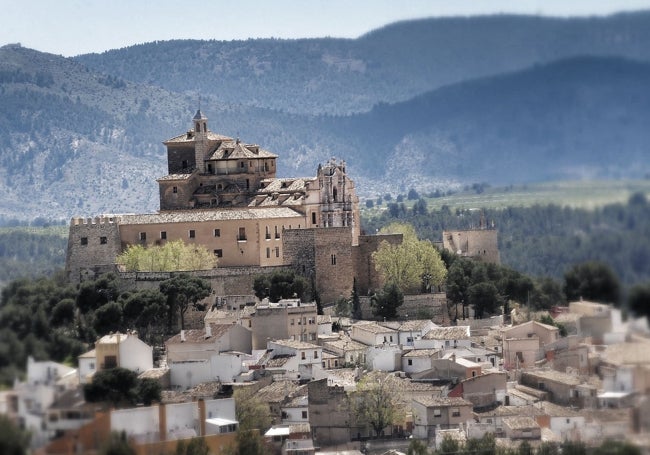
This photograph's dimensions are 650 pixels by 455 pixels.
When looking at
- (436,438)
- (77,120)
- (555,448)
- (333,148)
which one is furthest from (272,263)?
(77,120)

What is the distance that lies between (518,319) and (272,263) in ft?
24.3

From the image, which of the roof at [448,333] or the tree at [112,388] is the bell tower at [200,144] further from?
the tree at [112,388]

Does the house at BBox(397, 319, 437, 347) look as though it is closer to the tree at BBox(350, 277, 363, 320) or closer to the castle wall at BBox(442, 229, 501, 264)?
the tree at BBox(350, 277, 363, 320)

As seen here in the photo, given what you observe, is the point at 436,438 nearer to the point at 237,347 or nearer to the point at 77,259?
the point at 237,347

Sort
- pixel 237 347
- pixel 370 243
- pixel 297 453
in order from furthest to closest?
pixel 370 243 < pixel 237 347 < pixel 297 453

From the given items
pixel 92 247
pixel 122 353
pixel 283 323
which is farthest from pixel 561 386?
pixel 92 247

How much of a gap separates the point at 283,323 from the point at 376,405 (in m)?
6.67

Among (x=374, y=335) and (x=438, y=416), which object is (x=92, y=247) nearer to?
(x=374, y=335)

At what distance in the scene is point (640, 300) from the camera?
70.0 ft

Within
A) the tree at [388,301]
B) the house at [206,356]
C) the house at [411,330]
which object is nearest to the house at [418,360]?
the house at [411,330]

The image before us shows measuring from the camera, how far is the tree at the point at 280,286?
53.4 m

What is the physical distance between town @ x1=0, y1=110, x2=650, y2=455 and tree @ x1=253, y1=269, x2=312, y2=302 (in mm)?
65

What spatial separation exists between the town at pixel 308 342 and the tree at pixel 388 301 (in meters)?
0.05

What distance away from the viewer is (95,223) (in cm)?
5688
